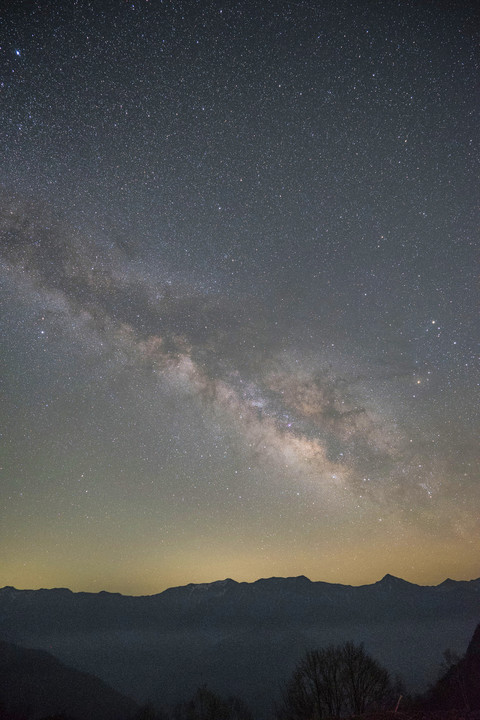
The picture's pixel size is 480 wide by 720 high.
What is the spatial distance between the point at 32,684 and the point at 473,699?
8272 inches

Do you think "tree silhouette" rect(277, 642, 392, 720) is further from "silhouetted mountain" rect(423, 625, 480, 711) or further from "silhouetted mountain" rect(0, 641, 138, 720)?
"silhouetted mountain" rect(0, 641, 138, 720)

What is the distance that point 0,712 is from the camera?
279 feet

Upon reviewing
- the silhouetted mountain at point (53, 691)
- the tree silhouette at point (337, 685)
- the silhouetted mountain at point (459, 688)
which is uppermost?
the tree silhouette at point (337, 685)

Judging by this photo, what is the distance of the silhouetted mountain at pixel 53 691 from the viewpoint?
14775 cm

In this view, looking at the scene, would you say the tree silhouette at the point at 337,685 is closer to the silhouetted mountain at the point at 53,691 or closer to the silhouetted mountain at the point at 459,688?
the silhouetted mountain at the point at 459,688

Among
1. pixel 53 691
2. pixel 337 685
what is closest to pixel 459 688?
pixel 337 685

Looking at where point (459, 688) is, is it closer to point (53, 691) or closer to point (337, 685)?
point (337, 685)

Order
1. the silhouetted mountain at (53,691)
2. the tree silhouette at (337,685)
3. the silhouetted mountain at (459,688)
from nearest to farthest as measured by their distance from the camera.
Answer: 1. the tree silhouette at (337,685)
2. the silhouetted mountain at (459,688)
3. the silhouetted mountain at (53,691)

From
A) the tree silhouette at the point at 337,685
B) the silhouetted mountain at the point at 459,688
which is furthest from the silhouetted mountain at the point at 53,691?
the tree silhouette at the point at 337,685

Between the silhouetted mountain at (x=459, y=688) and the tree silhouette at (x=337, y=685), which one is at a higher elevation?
the tree silhouette at (x=337, y=685)

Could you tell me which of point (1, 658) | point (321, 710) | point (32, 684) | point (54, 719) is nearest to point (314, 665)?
point (321, 710)

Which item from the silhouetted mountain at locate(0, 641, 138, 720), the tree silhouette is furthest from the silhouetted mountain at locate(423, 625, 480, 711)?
the silhouetted mountain at locate(0, 641, 138, 720)

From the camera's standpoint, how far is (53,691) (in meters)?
166

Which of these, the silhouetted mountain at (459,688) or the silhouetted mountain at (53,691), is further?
the silhouetted mountain at (53,691)
